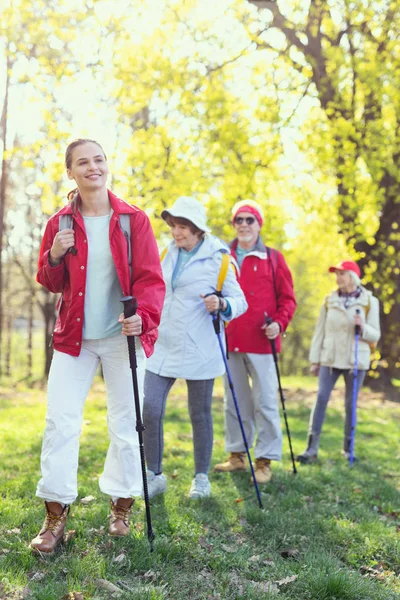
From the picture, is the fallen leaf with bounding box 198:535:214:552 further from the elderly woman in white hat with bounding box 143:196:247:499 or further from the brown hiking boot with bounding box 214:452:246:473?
the brown hiking boot with bounding box 214:452:246:473

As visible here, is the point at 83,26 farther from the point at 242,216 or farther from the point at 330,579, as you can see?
the point at 330,579

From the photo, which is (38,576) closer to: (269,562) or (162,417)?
(269,562)

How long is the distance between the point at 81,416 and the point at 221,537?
1.31m

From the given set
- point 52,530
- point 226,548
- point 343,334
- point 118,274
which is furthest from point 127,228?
point 343,334

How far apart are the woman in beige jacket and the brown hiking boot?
116 cm

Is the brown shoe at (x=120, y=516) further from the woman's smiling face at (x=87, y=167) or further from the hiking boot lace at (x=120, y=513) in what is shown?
the woman's smiling face at (x=87, y=167)

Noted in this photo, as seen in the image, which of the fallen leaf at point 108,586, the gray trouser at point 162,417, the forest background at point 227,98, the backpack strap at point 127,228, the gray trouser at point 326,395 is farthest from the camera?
the forest background at point 227,98

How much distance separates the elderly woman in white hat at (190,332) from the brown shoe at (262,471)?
0.77 metres

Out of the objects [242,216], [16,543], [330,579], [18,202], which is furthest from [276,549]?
[18,202]

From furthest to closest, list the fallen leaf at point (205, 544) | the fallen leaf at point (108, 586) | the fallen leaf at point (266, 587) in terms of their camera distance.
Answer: the fallen leaf at point (205, 544) → the fallen leaf at point (266, 587) → the fallen leaf at point (108, 586)

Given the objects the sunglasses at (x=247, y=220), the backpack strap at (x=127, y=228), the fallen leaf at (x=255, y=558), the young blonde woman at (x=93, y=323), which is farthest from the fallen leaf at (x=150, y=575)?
the sunglasses at (x=247, y=220)

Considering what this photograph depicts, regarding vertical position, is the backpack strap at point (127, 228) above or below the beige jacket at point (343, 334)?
above

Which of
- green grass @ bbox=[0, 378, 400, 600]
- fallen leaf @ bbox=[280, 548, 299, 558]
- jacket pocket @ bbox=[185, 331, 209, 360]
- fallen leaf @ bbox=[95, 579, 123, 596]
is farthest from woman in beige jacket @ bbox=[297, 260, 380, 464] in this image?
fallen leaf @ bbox=[95, 579, 123, 596]

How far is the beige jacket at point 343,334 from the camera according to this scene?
699 cm
